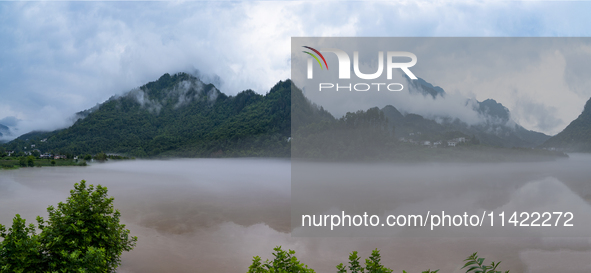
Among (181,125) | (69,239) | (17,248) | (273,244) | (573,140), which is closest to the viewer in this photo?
(17,248)

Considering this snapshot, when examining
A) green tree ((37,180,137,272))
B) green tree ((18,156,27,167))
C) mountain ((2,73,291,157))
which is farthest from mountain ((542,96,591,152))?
green tree ((18,156,27,167))

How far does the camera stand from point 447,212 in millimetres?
19562

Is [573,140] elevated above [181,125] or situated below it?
below

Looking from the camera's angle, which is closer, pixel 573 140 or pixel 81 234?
pixel 81 234

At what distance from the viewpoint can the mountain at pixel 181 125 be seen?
258 ft

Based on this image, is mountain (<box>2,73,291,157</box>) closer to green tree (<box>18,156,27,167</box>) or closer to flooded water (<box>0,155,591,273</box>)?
green tree (<box>18,156,27,167</box>)

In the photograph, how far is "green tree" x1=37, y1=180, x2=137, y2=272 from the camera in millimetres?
4730

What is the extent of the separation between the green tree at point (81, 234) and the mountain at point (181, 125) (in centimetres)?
6689

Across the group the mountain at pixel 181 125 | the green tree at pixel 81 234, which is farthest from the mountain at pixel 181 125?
the green tree at pixel 81 234

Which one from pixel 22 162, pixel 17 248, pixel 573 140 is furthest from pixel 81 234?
pixel 22 162

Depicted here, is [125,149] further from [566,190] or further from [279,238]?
[566,190]

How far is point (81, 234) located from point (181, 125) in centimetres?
10240

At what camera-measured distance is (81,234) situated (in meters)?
5.46

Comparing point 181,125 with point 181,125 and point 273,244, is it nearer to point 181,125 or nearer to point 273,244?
point 181,125
